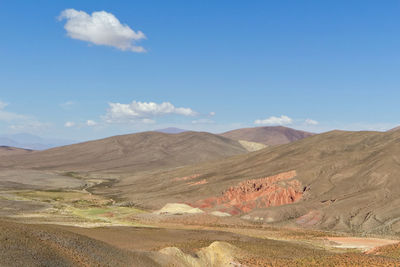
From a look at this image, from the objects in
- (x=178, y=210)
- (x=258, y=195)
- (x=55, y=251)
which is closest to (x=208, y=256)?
(x=55, y=251)

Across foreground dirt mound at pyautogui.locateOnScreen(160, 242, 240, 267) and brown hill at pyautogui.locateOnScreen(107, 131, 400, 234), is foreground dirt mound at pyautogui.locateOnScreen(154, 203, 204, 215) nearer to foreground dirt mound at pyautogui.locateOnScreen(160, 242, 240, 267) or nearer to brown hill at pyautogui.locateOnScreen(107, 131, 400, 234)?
brown hill at pyautogui.locateOnScreen(107, 131, 400, 234)

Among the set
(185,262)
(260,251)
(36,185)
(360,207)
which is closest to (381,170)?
(360,207)

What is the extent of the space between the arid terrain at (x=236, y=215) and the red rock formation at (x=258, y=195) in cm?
24

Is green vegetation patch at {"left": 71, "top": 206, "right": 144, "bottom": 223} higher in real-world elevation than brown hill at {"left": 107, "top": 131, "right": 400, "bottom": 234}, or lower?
lower

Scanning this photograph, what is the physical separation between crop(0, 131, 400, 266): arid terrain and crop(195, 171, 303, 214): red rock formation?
24cm

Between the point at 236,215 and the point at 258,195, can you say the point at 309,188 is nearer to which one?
the point at 258,195

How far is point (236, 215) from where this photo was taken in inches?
3255

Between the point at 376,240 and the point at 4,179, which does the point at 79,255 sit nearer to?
the point at 376,240

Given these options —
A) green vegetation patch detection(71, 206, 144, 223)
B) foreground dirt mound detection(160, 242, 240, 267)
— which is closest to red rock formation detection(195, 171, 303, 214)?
green vegetation patch detection(71, 206, 144, 223)

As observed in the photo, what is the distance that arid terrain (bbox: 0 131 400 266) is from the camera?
33594 mm

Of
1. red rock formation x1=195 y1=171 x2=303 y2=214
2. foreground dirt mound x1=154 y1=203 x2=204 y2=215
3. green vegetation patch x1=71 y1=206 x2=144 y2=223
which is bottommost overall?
green vegetation patch x1=71 y1=206 x2=144 y2=223

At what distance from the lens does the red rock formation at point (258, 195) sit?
86625 millimetres

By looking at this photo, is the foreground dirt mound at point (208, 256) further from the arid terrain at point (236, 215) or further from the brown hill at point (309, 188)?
the brown hill at point (309, 188)

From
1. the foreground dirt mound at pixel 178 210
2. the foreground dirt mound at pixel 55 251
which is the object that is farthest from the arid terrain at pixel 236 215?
the foreground dirt mound at pixel 178 210
